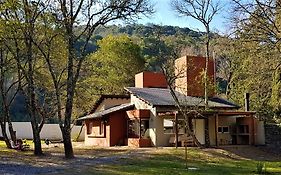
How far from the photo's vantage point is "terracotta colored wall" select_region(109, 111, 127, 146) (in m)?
31.9

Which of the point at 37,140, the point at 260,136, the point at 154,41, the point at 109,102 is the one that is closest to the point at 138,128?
the point at 154,41

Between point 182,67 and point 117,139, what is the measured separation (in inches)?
293

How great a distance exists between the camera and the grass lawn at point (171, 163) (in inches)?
639

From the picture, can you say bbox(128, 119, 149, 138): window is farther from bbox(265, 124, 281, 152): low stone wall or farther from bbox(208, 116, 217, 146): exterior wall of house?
bbox(265, 124, 281, 152): low stone wall

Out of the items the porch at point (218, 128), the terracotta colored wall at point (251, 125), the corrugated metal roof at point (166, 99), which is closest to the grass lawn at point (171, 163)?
the terracotta colored wall at point (251, 125)

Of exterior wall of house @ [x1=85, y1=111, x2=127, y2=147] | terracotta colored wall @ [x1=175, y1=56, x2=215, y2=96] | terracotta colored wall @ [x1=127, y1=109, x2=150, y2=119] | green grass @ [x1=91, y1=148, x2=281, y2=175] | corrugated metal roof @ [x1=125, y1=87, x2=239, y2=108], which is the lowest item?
green grass @ [x1=91, y1=148, x2=281, y2=175]

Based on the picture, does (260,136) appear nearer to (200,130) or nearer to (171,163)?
(200,130)

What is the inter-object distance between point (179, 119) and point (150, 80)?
323 inches

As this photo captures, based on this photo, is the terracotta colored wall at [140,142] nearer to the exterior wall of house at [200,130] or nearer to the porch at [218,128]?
the porch at [218,128]

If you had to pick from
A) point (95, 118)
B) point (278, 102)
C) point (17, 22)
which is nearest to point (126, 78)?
point (95, 118)

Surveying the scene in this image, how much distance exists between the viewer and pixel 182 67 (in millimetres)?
30719

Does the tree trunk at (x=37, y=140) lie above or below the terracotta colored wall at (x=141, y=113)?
below

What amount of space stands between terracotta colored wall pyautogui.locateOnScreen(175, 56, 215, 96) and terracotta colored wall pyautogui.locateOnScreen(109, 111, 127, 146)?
4.99m

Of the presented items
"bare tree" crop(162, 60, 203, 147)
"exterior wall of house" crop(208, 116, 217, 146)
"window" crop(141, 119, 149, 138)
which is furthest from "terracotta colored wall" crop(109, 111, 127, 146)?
A: "exterior wall of house" crop(208, 116, 217, 146)
